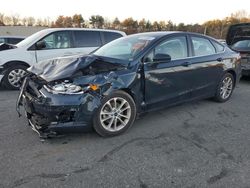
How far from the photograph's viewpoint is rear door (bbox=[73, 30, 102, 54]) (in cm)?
746

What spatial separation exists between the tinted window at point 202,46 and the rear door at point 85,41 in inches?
143

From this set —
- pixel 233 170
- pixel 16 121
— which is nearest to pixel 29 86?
pixel 16 121

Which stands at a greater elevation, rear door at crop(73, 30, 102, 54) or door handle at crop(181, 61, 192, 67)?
rear door at crop(73, 30, 102, 54)

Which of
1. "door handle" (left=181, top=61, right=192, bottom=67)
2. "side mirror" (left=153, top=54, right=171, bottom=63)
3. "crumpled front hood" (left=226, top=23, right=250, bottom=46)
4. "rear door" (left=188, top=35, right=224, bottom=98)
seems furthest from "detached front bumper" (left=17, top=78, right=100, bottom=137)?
"crumpled front hood" (left=226, top=23, right=250, bottom=46)

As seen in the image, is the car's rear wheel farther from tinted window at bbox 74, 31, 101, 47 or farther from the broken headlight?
the broken headlight

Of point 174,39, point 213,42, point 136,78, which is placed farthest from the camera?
point 213,42

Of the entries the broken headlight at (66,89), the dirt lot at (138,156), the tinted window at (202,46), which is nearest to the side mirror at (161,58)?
the tinted window at (202,46)

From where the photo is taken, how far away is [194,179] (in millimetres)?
2635

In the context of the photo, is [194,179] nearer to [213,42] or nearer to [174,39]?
[174,39]

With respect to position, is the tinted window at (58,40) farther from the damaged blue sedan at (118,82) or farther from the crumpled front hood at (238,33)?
the crumpled front hood at (238,33)

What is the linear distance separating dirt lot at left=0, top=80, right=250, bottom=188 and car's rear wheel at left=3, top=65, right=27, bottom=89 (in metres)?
2.40

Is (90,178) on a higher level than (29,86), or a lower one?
lower

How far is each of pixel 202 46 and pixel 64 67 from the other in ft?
9.43

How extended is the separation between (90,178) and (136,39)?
8.88 ft
